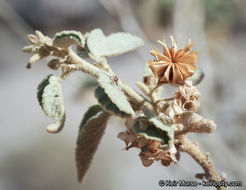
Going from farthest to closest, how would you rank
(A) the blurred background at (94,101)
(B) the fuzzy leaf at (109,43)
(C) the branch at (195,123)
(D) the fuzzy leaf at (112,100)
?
(A) the blurred background at (94,101) < (B) the fuzzy leaf at (109,43) < (C) the branch at (195,123) < (D) the fuzzy leaf at (112,100)

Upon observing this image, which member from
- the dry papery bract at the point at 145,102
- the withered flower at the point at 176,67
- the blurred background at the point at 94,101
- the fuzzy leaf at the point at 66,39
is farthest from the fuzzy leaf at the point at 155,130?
the blurred background at the point at 94,101

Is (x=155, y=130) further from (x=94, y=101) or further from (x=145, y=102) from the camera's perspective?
(x=94, y=101)

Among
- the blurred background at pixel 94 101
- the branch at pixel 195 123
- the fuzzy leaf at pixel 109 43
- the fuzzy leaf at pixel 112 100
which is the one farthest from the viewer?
the blurred background at pixel 94 101

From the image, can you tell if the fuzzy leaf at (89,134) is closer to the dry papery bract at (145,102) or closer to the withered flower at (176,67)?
the dry papery bract at (145,102)

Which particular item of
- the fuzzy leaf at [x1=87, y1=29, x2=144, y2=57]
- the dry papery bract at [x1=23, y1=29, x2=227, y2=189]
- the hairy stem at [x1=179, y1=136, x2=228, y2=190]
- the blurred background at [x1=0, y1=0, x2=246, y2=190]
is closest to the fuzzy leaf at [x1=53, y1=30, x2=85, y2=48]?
the dry papery bract at [x1=23, y1=29, x2=227, y2=189]

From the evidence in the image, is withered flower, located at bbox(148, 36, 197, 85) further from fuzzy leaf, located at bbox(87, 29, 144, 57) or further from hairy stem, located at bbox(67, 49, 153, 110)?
fuzzy leaf, located at bbox(87, 29, 144, 57)

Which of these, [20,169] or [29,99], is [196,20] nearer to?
[20,169]

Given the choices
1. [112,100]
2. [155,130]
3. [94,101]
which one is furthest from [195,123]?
[94,101]

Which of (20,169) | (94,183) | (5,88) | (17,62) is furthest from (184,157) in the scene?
(17,62)
